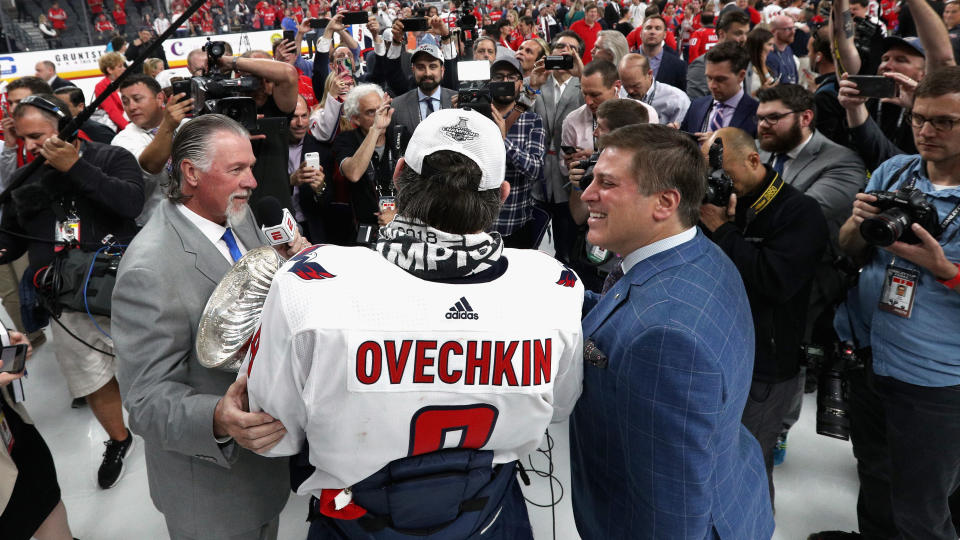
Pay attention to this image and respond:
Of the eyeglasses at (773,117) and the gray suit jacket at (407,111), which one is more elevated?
the eyeglasses at (773,117)

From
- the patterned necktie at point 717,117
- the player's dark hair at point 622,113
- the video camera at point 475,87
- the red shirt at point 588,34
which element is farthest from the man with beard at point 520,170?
the red shirt at point 588,34

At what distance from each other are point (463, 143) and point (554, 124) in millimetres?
3387

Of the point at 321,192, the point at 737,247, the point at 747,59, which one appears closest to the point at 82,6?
the point at 321,192

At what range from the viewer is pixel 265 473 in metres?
1.66

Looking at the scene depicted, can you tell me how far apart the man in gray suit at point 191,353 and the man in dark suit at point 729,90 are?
2.86 m

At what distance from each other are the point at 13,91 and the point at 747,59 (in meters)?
4.60

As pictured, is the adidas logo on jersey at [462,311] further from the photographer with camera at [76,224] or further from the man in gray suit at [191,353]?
the photographer with camera at [76,224]

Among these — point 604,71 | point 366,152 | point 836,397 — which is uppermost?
point 604,71

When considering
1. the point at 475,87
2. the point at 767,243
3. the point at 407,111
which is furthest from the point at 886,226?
the point at 407,111

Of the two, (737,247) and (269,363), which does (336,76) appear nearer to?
(737,247)

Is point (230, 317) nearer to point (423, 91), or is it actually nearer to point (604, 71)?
point (604, 71)

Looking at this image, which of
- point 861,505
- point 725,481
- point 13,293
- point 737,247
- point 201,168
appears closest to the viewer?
point 725,481

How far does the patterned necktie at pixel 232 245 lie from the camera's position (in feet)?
5.60

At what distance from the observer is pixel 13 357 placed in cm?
173
